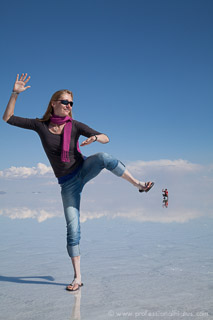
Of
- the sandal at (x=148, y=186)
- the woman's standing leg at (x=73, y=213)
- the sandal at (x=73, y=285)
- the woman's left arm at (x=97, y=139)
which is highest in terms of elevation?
the woman's left arm at (x=97, y=139)

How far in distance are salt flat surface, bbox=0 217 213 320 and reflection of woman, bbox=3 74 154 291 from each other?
51 cm

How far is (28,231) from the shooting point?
6.82 metres

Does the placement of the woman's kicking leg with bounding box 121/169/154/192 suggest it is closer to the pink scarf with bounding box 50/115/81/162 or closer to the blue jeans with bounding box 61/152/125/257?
the blue jeans with bounding box 61/152/125/257

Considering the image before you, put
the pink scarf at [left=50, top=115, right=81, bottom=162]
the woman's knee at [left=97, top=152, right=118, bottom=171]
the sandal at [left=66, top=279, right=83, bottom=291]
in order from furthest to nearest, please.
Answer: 1. the pink scarf at [left=50, top=115, right=81, bottom=162]
2. the woman's knee at [left=97, top=152, right=118, bottom=171]
3. the sandal at [left=66, top=279, right=83, bottom=291]

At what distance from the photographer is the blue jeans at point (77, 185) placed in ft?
10.8

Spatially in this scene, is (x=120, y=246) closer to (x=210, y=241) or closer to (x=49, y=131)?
(x=210, y=241)

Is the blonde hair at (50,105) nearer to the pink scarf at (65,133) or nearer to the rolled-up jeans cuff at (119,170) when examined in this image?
the pink scarf at (65,133)

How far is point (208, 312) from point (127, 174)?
1.64m

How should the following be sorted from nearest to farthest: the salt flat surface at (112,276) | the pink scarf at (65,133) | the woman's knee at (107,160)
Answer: the salt flat surface at (112,276) < the woman's knee at (107,160) < the pink scarf at (65,133)

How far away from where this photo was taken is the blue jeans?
3.28m

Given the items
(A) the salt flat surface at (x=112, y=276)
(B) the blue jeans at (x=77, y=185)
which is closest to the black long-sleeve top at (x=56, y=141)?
(B) the blue jeans at (x=77, y=185)

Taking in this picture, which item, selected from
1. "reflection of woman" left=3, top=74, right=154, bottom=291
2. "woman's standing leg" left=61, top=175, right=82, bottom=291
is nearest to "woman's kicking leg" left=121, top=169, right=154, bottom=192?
"reflection of woman" left=3, top=74, right=154, bottom=291

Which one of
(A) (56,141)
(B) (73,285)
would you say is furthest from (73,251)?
(A) (56,141)

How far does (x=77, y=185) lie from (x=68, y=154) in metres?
0.43
